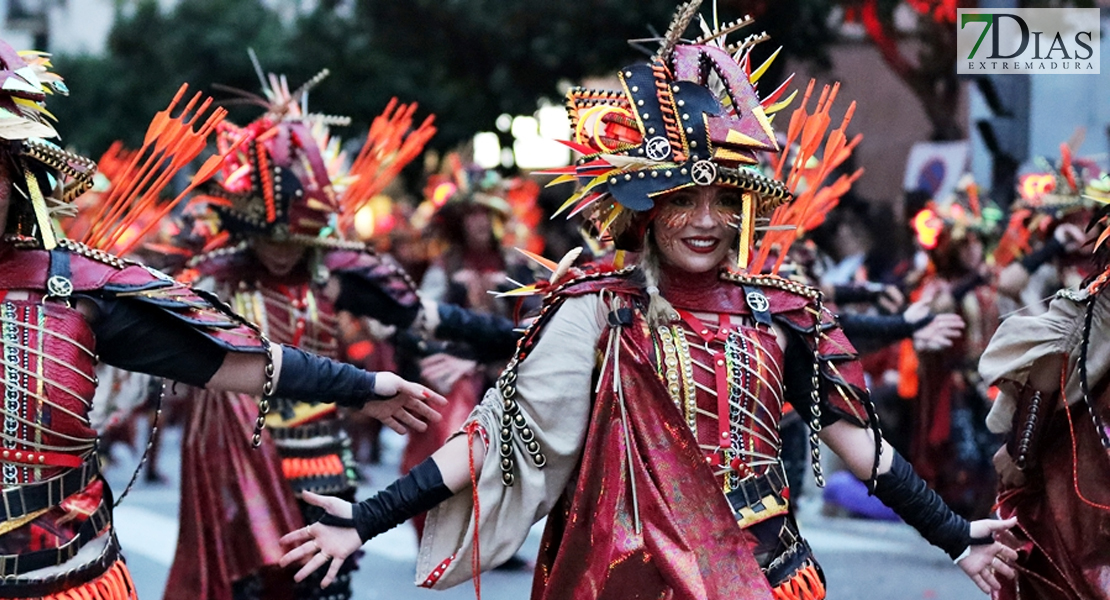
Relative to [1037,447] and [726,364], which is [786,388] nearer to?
[726,364]

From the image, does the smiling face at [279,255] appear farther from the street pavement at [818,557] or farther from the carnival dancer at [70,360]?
the carnival dancer at [70,360]

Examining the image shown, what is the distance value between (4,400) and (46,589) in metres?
0.48

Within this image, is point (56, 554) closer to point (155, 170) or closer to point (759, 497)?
point (155, 170)

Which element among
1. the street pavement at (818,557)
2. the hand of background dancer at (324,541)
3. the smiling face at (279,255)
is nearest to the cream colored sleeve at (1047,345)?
the hand of background dancer at (324,541)

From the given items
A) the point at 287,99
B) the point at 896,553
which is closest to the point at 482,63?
the point at 896,553

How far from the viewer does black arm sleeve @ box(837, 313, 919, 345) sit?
6.81m

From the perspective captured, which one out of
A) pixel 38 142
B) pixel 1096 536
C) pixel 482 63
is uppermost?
pixel 482 63

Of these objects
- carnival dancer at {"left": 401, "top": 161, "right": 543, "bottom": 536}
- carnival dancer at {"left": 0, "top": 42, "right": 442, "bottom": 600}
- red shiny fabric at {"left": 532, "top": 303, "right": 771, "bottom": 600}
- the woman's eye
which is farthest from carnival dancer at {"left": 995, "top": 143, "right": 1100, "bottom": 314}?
carnival dancer at {"left": 0, "top": 42, "right": 442, "bottom": 600}

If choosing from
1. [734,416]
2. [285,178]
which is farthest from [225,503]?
[734,416]

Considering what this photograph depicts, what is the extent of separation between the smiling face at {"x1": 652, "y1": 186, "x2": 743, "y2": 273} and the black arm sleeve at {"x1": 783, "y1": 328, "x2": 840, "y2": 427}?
33cm

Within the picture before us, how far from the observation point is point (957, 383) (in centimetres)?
1115

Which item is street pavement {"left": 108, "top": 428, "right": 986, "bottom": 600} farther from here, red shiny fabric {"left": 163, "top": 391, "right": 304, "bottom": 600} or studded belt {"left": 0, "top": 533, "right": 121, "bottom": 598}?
studded belt {"left": 0, "top": 533, "right": 121, "bottom": 598}

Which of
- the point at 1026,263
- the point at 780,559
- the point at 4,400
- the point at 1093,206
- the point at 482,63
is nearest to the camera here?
the point at 4,400

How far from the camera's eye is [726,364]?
433 cm
